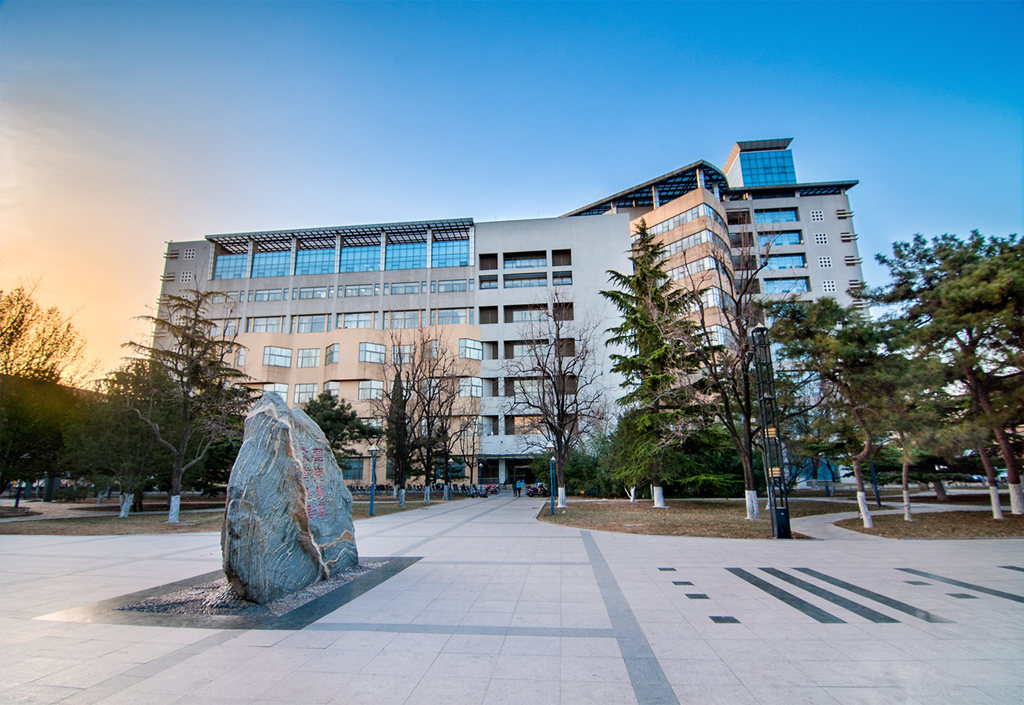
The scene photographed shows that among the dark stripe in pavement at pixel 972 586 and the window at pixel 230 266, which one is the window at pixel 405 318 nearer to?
the window at pixel 230 266

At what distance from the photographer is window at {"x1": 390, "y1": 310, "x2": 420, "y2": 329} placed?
51156 mm

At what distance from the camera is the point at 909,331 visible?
14.0 meters

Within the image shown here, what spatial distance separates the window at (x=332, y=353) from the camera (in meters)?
48.4

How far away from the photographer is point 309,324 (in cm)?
5191

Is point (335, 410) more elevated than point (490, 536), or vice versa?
point (335, 410)

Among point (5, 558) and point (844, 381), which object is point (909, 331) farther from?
point (5, 558)

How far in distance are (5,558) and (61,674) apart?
974 centimetres

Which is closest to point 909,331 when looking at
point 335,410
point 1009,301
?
point 1009,301

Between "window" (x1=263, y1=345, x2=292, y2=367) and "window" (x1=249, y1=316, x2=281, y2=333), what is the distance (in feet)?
10.1

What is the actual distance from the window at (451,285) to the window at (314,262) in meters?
12.6

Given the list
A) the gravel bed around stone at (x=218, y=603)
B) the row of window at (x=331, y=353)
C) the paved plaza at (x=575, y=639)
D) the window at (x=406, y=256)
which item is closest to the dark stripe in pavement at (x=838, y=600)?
the paved plaza at (x=575, y=639)

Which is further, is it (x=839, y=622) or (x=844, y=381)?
(x=844, y=381)

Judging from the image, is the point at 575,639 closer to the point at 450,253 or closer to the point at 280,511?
the point at 280,511

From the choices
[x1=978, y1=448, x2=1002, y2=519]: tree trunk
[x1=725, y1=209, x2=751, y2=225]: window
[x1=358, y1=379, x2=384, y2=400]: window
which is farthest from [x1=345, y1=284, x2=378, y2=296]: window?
[x1=978, y1=448, x2=1002, y2=519]: tree trunk
